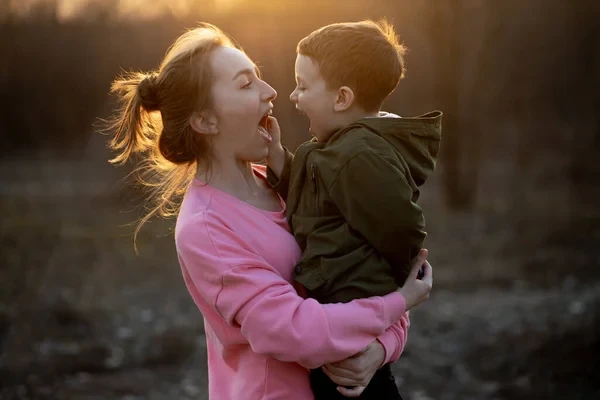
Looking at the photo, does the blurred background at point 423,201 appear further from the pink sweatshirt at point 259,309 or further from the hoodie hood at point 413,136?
the hoodie hood at point 413,136

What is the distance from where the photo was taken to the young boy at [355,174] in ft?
6.40

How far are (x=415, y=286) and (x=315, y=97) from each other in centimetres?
56

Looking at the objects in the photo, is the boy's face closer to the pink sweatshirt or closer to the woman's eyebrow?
the woman's eyebrow

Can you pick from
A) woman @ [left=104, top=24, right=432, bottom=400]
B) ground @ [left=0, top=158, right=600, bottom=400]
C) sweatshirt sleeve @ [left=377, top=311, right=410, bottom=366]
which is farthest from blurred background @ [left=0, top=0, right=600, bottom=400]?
sweatshirt sleeve @ [left=377, top=311, right=410, bottom=366]

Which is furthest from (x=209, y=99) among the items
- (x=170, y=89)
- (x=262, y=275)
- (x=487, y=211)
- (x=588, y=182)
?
(x=588, y=182)

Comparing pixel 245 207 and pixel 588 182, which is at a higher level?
pixel 245 207

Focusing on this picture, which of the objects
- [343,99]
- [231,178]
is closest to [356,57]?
[343,99]

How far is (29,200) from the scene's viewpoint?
40.1 feet

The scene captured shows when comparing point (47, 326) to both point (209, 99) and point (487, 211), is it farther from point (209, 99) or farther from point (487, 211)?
point (487, 211)

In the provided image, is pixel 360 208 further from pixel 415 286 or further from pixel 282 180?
pixel 282 180

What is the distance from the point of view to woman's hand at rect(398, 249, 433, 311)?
208 centimetres

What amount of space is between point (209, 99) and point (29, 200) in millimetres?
10790

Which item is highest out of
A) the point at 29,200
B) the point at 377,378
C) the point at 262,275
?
the point at 262,275

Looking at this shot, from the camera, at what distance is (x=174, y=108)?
220 cm
